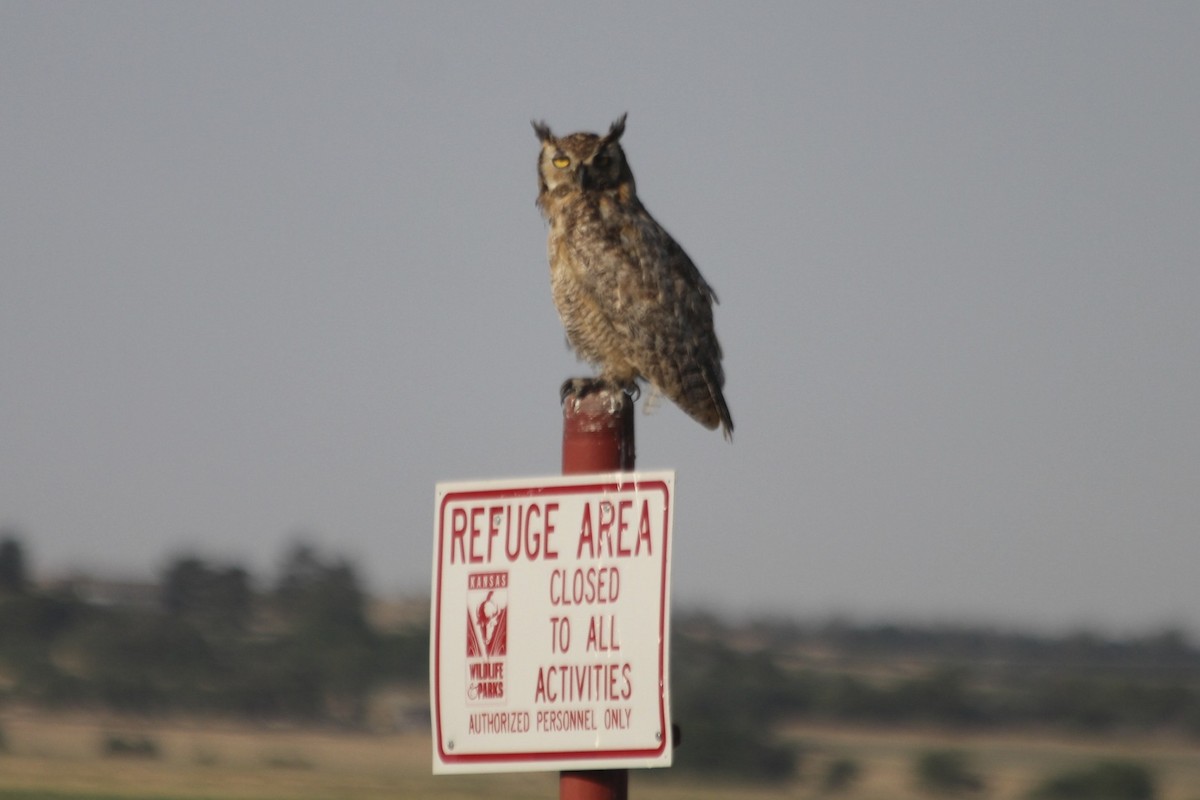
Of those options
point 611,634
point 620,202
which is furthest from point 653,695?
point 620,202

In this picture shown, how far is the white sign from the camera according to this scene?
250cm

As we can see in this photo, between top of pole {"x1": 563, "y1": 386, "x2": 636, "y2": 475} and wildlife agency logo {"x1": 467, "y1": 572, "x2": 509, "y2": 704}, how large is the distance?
21cm

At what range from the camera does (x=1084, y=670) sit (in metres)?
25.3

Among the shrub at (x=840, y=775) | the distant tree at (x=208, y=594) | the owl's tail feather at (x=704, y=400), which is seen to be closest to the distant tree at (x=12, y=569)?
the distant tree at (x=208, y=594)

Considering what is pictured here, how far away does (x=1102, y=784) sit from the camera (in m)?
20.2

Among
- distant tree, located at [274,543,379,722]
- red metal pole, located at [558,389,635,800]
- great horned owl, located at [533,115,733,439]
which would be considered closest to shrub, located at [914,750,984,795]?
distant tree, located at [274,543,379,722]

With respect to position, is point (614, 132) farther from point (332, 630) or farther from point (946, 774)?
point (332, 630)

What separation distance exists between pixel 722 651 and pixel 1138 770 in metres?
5.13

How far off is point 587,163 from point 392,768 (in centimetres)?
1754

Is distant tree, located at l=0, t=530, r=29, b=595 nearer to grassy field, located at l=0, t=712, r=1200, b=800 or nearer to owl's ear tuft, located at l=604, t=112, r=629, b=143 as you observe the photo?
grassy field, located at l=0, t=712, r=1200, b=800

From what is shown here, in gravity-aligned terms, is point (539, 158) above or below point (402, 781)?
above

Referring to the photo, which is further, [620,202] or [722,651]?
[722,651]

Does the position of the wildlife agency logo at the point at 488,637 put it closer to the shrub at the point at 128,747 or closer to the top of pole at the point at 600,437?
the top of pole at the point at 600,437

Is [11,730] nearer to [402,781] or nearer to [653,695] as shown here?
[402,781]
